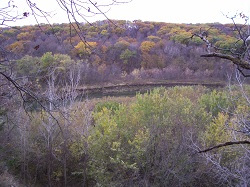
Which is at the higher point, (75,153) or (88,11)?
(88,11)

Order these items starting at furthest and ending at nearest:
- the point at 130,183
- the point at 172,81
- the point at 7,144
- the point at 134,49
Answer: the point at 134,49
the point at 172,81
the point at 7,144
the point at 130,183

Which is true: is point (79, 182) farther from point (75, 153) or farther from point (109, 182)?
point (109, 182)

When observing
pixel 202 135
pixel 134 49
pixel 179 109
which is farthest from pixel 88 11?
pixel 134 49

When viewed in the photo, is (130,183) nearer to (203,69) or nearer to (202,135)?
(202,135)

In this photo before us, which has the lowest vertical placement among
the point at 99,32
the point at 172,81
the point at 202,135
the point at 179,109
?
the point at 172,81

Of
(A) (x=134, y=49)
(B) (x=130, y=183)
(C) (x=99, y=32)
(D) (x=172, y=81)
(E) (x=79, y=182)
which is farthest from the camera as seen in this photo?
(A) (x=134, y=49)

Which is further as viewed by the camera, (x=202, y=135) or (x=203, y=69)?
(x=203, y=69)

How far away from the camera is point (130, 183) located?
9.28 m

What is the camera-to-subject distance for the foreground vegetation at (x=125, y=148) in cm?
949

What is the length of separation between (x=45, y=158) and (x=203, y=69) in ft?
132

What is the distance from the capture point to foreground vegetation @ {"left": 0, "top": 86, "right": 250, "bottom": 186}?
9.49 metres

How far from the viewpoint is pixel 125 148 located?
33.7 ft

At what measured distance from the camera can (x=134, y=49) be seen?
1989 inches

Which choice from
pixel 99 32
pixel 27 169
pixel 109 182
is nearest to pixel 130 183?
pixel 109 182
